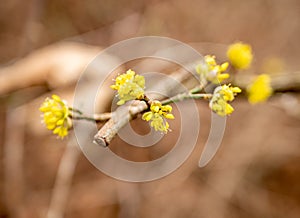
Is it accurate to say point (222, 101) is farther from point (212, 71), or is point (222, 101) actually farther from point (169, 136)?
point (169, 136)

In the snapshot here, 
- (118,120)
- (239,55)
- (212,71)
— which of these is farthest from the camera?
(239,55)

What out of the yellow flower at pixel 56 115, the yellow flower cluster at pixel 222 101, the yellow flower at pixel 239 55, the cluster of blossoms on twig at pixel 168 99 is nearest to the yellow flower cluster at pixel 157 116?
the cluster of blossoms on twig at pixel 168 99

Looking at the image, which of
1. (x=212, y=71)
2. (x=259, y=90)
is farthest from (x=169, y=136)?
(x=212, y=71)

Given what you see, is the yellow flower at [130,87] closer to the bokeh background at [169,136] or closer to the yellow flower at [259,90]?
the yellow flower at [259,90]

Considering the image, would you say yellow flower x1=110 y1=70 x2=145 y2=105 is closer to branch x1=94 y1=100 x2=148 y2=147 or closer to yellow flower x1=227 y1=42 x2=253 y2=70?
branch x1=94 y1=100 x2=148 y2=147

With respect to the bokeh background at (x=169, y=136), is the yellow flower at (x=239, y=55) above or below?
below

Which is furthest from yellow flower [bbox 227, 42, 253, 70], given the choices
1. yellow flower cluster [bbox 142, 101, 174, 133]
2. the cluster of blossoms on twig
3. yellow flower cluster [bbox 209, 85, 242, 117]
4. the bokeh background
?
the bokeh background
